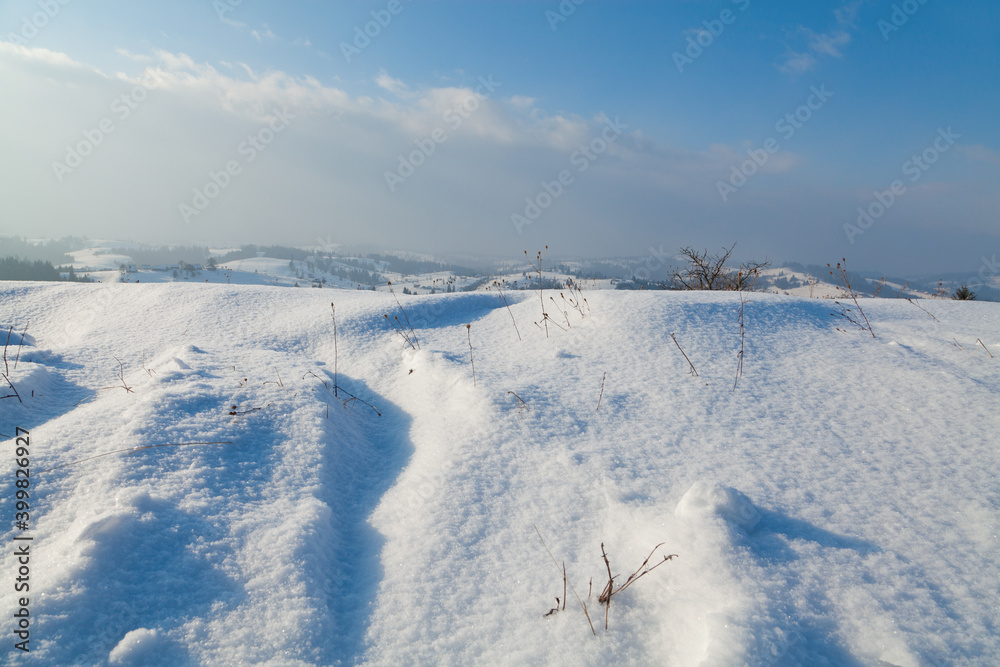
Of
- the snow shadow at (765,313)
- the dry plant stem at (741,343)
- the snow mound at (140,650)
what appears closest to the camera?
the snow mound at (140,650)

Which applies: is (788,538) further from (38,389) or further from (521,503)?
(38,389)

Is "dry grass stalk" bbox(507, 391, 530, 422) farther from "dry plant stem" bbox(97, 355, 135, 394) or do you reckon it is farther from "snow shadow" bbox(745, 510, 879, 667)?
"dry plant stem" bbox(97, 355, 135, 394)

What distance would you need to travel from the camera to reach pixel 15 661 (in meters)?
1.47

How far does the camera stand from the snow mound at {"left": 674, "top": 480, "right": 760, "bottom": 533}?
2.17 metres

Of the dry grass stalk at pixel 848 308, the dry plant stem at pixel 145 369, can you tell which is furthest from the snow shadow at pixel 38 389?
the dry grass stalk at pixel 848 308

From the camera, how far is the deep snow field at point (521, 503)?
172 cm

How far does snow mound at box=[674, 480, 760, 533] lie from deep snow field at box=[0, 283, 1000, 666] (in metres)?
0.01

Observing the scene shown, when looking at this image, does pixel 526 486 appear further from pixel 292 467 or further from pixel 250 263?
pixel 250 263

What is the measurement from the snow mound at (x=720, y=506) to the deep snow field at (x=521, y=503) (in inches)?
0.5

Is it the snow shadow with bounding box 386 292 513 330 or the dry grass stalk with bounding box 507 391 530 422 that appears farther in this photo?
the snow shadow with bounding box 386 292 513 330

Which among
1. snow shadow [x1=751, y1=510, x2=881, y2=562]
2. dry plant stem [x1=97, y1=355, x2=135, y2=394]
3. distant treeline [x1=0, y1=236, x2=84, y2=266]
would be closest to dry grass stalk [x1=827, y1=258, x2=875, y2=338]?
snow shadow [x1=751, y1=510, x2=881, y2=562]

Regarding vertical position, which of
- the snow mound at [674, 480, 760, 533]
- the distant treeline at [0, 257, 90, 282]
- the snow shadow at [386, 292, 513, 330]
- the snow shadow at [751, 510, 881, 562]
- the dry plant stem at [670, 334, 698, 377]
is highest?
the distant treeline at [0, 257, 90, 282]

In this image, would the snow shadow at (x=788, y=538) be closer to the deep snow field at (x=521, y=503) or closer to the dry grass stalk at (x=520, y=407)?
the deep snow field at (x=521, y=503)

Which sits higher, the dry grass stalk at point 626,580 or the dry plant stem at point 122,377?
the dry plant stem at point 122,377
